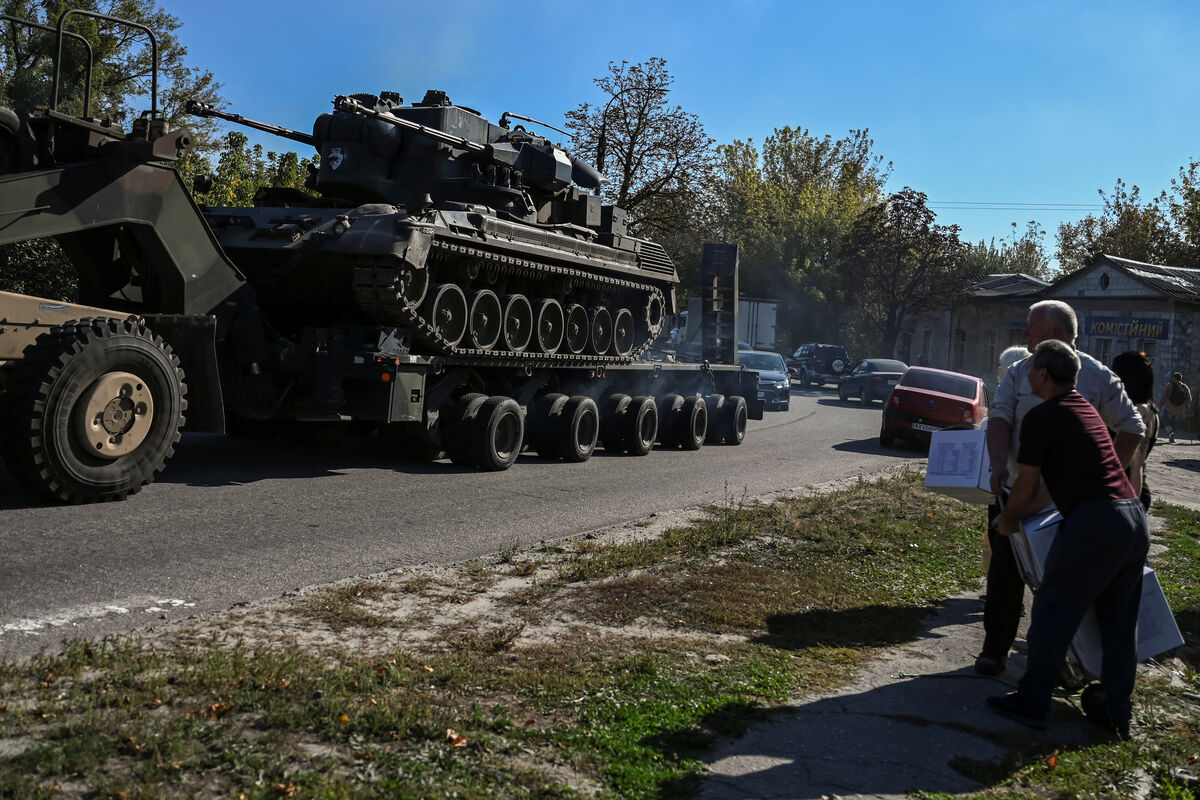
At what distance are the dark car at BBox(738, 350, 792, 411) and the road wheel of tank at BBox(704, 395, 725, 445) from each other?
9936 millimetres

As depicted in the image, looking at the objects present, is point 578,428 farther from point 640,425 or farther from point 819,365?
point 819,365

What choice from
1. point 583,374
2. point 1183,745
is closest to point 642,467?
point 583,374

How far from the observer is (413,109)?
1464 cm

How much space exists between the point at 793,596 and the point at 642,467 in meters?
7.29

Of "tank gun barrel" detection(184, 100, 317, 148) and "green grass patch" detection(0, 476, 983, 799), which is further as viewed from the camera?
"tank gun barrel" detection(184, 100, 317, 148)

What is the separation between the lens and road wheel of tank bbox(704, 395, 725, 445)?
733 inches

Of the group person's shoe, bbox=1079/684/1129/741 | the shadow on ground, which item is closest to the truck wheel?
the shadow on ground

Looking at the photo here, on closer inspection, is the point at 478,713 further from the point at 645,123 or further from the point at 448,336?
the point at 645,123

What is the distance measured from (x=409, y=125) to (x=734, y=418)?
7.66 m

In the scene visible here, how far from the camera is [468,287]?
13.3m

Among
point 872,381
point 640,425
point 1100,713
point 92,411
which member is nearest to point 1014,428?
point 1100,713

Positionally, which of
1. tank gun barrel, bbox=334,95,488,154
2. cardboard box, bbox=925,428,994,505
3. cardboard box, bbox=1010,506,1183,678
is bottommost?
cardboard box, bbox=1010,506,1183,678

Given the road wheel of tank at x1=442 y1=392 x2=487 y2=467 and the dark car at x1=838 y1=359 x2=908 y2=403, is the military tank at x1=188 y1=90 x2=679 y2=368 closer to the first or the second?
the road wheel of tank at x1=442 y1=392 x2=487 y2=467

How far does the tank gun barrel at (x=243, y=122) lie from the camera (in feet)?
38.5
